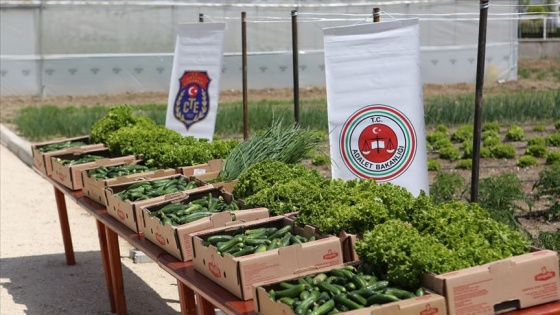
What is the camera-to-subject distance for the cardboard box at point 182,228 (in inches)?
208

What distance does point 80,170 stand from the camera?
25.2ft

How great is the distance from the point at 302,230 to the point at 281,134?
2.23 metres

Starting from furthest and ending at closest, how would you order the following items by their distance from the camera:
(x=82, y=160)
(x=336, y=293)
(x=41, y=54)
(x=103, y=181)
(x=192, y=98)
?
(x=41, y=54) → (x=192, y=98) → (x=82, y=160) → (x=103, y=181) → (x=336, y=293)

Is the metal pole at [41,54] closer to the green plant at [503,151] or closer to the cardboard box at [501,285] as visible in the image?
the green plant at [503,151]

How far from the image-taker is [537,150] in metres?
13.0

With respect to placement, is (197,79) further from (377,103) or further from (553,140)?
(553,140)

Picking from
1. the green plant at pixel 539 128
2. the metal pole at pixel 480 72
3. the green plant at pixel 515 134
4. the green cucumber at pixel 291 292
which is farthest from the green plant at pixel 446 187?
the green plant at pixel 539 128

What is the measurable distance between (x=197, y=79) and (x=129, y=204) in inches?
149

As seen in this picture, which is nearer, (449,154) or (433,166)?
(433,166)

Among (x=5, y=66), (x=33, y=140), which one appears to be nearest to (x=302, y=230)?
(x=33, y=140)

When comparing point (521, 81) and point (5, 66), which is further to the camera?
point (521, 81)

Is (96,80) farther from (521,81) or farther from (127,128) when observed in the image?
(127,128)

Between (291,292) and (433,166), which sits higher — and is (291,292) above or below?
above

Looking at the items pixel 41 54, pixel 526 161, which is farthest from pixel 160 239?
pixel 41 54
